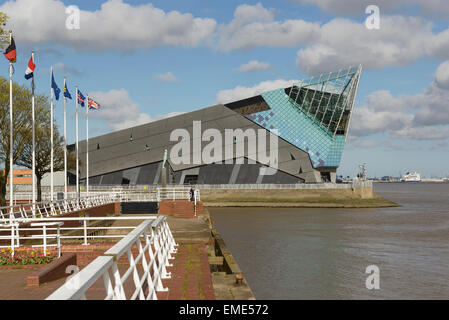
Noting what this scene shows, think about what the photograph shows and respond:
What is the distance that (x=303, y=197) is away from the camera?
75188 mm

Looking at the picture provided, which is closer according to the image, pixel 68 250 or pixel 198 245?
pixel 68 250

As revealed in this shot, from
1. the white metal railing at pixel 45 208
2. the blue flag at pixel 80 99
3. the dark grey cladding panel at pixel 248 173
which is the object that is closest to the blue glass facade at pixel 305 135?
the dark grey cladding panel at pixel 248 173

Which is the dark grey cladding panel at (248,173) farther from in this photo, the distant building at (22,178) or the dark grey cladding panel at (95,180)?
the distant building at (22,178)

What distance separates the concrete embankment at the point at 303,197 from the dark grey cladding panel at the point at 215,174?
415 inches

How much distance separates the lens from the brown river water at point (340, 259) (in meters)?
18.2

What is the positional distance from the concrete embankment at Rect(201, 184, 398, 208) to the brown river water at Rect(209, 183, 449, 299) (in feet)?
101

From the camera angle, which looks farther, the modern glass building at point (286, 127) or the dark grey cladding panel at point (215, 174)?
the dark grey cladding panel at point (215, 174)

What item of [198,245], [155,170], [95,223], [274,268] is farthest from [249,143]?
[198,245]

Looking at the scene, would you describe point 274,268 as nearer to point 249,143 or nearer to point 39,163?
point 39,163

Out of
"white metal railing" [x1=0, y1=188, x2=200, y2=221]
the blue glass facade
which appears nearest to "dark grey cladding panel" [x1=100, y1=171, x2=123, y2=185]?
the blue glass facade

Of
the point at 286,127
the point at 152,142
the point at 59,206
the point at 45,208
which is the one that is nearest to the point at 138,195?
the point at 59,206
